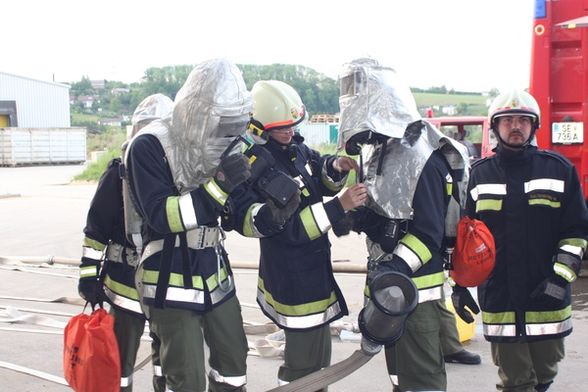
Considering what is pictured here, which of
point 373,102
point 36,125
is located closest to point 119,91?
point 36,125

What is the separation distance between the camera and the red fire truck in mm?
7332

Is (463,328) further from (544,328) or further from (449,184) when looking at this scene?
(449,184)

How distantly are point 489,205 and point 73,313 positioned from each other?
13.3 feet

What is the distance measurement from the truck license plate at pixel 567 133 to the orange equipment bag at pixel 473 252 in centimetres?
446

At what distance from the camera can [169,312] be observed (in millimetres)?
3434

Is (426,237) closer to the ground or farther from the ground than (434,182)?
closer to the ground

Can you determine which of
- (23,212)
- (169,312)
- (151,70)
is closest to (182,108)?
(169,312)

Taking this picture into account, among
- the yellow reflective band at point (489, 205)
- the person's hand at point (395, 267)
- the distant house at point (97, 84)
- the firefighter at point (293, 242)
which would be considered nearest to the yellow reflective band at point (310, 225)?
the firefighter at point (293, 242)

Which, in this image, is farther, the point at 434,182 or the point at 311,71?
the point at 311,71

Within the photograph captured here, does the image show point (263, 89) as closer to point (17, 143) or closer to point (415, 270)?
point (415, 270)

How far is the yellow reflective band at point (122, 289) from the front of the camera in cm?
417

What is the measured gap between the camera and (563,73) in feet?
24.3

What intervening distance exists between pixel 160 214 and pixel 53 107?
48149 millimetres

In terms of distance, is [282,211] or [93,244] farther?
[93,244]
